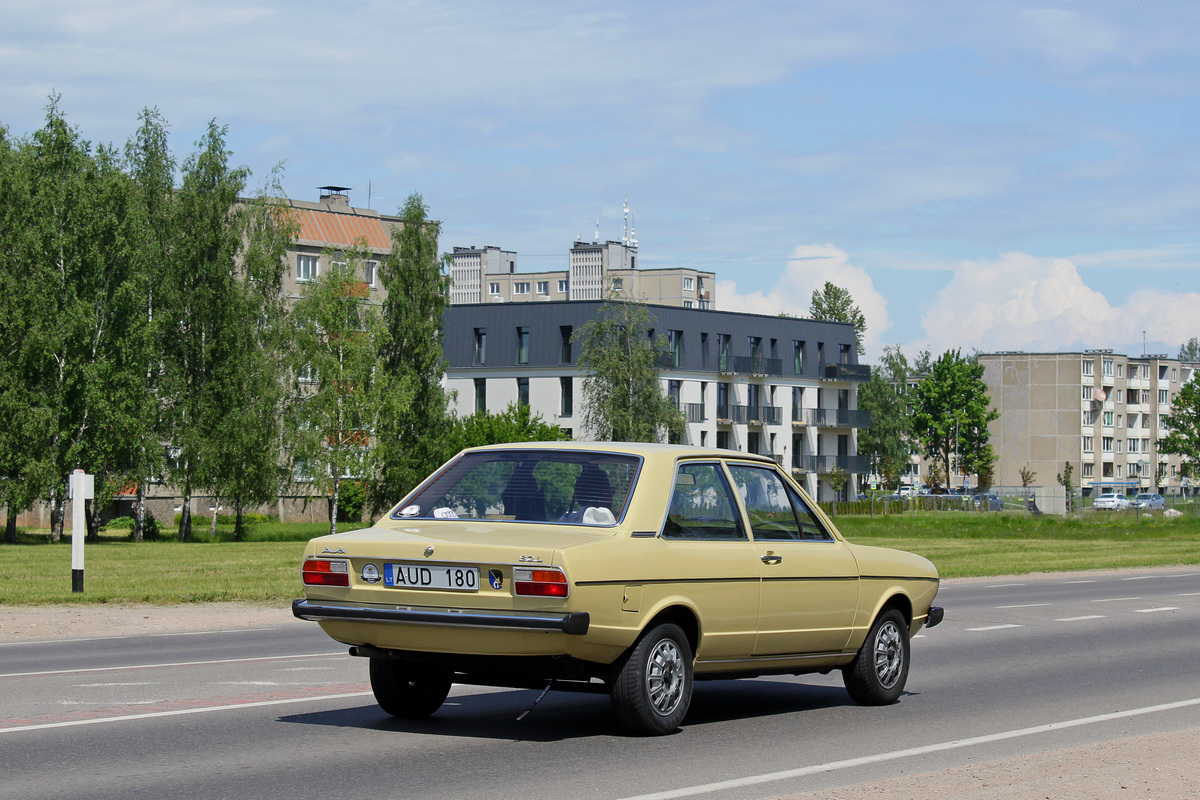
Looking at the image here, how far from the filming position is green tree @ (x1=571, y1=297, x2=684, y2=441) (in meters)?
71.4

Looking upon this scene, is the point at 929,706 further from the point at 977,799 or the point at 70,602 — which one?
the point at 70,602

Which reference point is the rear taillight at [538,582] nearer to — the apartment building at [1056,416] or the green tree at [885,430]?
the green tree at [885,430]

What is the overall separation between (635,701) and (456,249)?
140134 millimetres

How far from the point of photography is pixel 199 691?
11.1m

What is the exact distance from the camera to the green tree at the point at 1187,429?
14138 cm

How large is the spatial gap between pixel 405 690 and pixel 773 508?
2.63m

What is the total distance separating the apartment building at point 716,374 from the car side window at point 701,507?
2814 inches

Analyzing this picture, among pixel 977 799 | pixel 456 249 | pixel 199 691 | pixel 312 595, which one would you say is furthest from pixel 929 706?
pixel 456 249

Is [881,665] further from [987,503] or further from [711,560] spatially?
[987,503]

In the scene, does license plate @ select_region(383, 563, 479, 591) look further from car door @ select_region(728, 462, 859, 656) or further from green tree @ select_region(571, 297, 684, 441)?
green tree @ select_region(571, 297, 684, 441)

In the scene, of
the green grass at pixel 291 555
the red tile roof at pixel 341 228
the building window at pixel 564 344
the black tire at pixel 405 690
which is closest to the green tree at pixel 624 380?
the green grass at pixel 291 555

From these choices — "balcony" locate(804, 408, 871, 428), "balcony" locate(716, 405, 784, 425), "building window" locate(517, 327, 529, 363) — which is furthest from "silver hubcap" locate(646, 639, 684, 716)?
"balcony" locate(804, 408, 871, 428)

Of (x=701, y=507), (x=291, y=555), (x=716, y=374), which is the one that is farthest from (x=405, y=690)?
(x=716, y=374)

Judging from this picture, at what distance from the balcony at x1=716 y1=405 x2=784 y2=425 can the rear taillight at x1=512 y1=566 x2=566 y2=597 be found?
3483 inches
